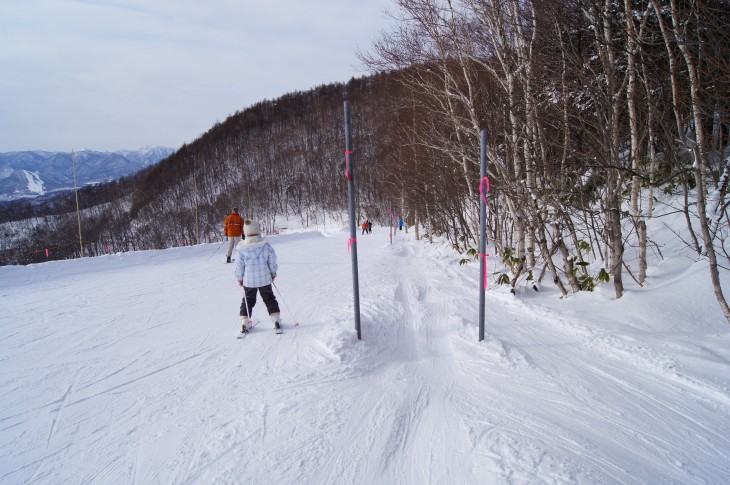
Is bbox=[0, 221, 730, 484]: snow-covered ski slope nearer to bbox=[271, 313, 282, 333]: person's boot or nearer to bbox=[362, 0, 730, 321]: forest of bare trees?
bbox=[271, 313, 282, 333]: person's boot

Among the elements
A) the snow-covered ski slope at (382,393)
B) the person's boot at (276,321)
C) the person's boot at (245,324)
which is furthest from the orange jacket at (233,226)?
the person's boot at (276,321)

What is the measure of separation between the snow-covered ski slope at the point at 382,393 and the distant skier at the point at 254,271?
1.16 feet

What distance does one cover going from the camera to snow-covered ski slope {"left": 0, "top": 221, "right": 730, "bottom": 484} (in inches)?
94.0

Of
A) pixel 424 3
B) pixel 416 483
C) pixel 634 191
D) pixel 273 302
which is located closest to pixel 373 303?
pixel 273 302

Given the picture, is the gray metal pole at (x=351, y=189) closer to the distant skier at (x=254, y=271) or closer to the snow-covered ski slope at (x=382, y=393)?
the snow-covered ski slope at (x=382, y=393)

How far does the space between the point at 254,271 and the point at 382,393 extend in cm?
269

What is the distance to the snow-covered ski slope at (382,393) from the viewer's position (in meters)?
2.39

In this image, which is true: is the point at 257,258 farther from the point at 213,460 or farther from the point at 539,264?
the point at 539,264

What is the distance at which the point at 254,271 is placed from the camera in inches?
196

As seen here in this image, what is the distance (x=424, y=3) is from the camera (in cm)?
738

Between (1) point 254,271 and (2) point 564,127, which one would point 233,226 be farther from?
(2) point 564,127

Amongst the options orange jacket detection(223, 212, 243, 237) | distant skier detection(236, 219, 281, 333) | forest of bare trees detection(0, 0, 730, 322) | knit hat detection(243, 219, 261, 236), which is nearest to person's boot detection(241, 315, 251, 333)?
distant skier detection(236, 219, 281, 333)

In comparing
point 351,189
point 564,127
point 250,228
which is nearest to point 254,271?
point 250,228

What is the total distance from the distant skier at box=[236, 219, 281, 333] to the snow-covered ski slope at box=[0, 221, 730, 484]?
0.35 m
